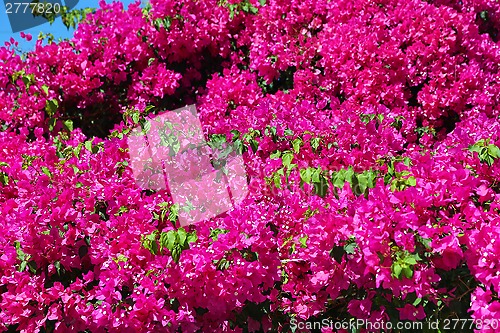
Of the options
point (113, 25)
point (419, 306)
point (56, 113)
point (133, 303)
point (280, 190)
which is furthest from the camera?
point (113, 25)

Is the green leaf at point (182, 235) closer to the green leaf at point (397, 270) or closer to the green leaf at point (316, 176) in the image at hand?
the green leaf at point (316, 176)

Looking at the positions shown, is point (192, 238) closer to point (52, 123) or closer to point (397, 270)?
point (397, 270)

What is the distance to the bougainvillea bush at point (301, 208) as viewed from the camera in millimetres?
2336

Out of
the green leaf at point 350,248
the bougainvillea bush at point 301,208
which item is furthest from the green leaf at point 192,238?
the green leaf at point 350,248

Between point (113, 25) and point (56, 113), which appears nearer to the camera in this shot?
point (56, 113)

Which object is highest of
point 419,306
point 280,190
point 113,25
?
point 113,25

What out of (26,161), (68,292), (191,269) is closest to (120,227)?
(68,292)

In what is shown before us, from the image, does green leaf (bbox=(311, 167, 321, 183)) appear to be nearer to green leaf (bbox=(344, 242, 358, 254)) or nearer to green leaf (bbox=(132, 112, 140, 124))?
green leaf (bbox=(344, 242, 358, 254))

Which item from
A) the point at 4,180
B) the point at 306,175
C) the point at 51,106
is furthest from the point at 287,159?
the point at 51,106

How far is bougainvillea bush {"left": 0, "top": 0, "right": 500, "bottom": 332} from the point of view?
7.66 ft

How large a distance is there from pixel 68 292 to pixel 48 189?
68 centimetres

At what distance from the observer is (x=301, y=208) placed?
269cm

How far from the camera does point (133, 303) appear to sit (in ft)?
8.25

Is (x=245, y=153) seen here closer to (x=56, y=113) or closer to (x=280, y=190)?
(x=280, y=190)
